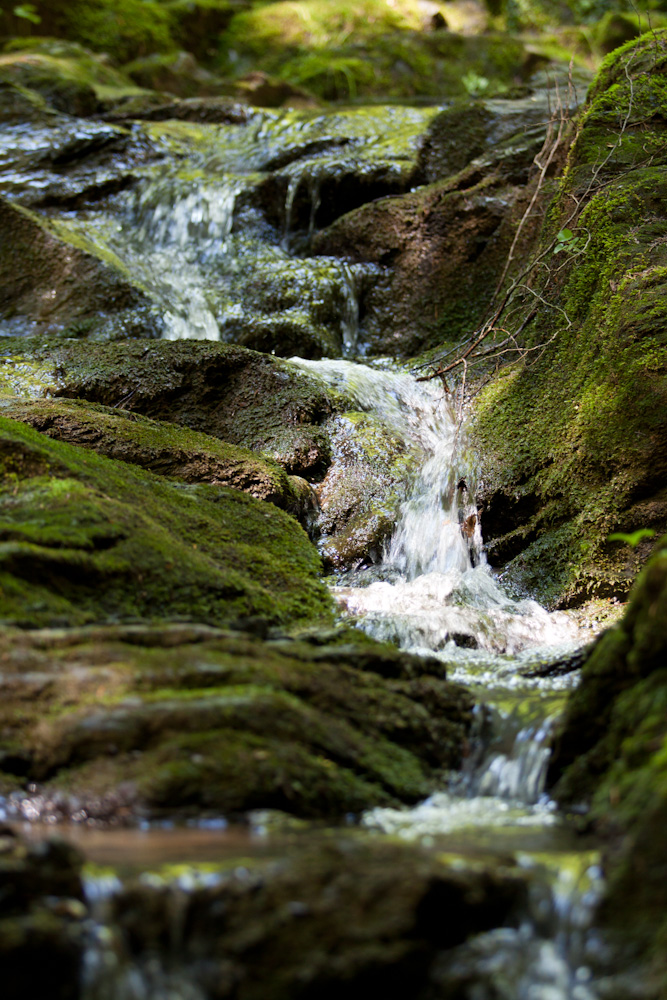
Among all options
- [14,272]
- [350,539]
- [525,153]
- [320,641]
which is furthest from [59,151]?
[320,641]

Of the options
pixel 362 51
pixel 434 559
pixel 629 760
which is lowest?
pixel 434 559

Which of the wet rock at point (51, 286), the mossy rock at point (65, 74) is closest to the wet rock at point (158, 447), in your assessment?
the wet rock at point (51, 286)

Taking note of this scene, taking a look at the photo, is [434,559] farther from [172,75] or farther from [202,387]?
[172,75]

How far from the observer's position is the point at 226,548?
466 cm

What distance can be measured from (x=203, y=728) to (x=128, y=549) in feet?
4.64

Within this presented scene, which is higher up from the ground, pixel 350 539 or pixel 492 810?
pixel 492 810

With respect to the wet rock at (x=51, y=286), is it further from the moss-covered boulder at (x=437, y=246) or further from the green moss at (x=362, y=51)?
the green moss at (x=362, y=51)

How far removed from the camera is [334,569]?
5.88m

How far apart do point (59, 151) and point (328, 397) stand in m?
6.91

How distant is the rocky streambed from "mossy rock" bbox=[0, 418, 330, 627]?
0.07 ft

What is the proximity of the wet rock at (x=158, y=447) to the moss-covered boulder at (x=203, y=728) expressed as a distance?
2505 millimetres

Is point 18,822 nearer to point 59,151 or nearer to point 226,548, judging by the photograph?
point 226,548

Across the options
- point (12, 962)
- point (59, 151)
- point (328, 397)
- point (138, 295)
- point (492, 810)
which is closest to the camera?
point (12, 962)

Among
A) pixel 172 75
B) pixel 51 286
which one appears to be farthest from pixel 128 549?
pixel 172 75
